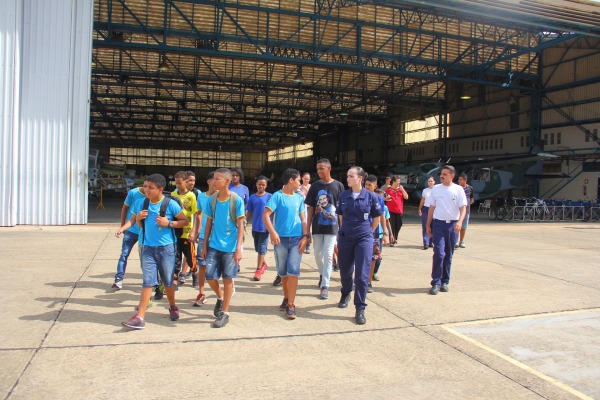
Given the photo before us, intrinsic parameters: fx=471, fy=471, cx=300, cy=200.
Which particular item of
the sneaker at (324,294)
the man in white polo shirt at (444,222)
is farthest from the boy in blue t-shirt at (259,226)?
the man in white polo shirt at (444,222)

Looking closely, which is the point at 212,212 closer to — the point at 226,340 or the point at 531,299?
the point at 226,340

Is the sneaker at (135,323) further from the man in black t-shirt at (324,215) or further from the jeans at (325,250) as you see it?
the jeans at (325,250)

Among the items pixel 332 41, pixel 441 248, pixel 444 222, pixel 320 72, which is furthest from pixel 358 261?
pixel 320 72

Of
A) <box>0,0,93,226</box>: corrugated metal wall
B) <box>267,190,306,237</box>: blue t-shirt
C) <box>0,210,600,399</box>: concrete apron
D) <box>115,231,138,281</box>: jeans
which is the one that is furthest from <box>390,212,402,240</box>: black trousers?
<box>0,0,93,226</box>: corrugated metal wall

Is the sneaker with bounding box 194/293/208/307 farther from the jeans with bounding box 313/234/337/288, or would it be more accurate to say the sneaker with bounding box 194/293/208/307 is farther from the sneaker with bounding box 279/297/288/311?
the jeans with bounding box 313/234/337/288

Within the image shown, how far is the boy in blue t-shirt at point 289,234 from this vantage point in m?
5.52

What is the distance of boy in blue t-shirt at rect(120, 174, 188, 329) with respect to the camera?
16.4 feet

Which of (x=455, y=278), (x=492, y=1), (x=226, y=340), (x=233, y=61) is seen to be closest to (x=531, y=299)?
(x=455, y=278)

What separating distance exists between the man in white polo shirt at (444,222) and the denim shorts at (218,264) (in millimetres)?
3203

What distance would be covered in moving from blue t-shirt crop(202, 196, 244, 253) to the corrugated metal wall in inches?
423

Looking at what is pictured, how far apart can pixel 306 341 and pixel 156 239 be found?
6.32 feet

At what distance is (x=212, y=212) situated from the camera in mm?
5320

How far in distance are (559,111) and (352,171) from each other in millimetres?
27426

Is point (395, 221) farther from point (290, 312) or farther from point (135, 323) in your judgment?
point (135, 323)
